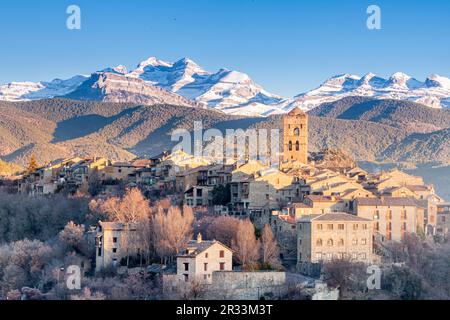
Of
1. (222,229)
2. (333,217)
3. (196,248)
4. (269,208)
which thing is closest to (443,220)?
(269,208)

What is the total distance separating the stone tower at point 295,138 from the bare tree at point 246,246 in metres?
23.5

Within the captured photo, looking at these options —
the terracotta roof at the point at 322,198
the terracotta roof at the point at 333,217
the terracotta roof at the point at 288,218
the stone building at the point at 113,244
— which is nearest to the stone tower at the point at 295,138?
the terracotta roof at the point at 322,198

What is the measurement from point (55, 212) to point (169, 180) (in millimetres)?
6667

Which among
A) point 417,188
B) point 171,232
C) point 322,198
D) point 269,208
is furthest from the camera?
point 417,188

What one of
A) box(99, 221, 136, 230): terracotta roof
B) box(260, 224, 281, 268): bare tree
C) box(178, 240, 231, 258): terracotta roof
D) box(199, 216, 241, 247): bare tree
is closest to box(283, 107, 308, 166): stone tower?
box(199, 216, 241, 247): bare tree

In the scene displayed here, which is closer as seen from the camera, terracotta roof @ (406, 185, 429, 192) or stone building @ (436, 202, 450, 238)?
stone building @ (436, 202, 450, 238)

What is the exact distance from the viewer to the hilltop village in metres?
49.3

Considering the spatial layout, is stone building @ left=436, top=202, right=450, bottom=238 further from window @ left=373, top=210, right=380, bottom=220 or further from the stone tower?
the stone tower

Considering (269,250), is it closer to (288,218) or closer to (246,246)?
(246,246)

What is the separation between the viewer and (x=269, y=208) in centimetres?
5816

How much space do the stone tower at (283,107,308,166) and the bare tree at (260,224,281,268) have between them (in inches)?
912

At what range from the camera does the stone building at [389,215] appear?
56344mm

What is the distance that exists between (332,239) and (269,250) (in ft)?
9.08

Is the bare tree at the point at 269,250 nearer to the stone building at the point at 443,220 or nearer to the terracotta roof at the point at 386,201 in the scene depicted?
the terracotta roof at the point at 386,201
